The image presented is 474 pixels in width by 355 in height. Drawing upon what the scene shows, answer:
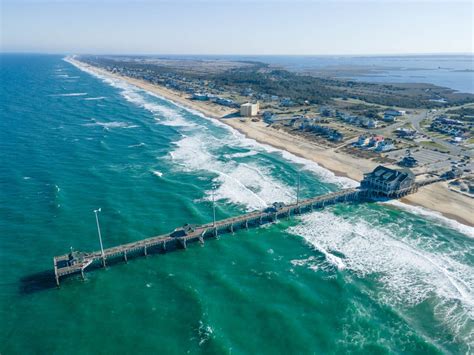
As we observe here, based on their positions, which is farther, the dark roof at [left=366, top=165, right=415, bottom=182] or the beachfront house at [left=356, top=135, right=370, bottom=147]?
the beachfront house at [left=356, top=135, right=370, bottom=147]

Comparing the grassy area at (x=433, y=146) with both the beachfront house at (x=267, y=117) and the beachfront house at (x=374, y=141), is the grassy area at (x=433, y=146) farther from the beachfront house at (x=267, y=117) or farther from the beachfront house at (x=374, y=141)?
the beachfront house at (x=267, y=117)

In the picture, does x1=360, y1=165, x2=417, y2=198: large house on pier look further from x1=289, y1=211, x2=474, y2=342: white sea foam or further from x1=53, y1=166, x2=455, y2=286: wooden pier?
x1=289, y1=211, x2=474, y2=342: white sea foam

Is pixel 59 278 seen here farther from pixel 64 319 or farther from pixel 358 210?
pixel 358 210

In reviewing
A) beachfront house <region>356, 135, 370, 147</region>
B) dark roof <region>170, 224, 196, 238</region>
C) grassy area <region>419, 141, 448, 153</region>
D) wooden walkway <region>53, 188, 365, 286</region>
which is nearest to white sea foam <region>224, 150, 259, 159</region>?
beachfront house <region>356, 135, 370, 147</region>

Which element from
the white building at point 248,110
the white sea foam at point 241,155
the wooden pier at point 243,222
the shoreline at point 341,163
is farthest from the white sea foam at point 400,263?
the white building at point 248,110

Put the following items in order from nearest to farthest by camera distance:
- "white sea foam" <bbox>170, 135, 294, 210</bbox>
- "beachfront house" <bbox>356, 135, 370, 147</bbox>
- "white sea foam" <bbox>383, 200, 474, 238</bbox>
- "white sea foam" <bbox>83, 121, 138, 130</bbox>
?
1. "white sea foam" <bbox>383, 200, 474, 238</bbox>
2. "white sea foam" <bbox>170, 135, 294, 210</bbox>
3. "beachfront house" <bbox>356, 135, 370, 147</bbox>
4. "white sea foam" <bbox>83, 121, 138, 130</bbox>

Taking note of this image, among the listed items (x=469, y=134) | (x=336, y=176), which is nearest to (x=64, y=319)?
(x=336, y=176)


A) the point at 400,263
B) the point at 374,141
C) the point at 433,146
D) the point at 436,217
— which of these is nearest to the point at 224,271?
the point at 400,263

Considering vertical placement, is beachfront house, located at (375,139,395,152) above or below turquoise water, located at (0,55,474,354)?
above
